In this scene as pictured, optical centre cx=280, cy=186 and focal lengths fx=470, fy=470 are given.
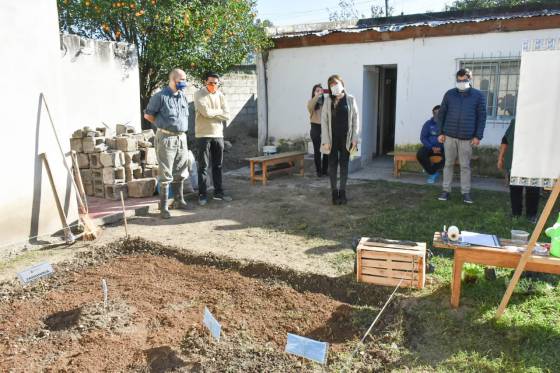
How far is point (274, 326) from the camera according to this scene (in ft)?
11.6

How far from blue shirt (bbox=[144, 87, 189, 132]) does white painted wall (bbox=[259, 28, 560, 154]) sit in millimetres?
4573

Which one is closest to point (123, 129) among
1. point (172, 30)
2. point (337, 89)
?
point (172, 30)

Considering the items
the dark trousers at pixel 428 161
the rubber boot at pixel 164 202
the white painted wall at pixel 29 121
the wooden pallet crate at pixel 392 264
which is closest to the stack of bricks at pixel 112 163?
the rubber boot at pixel 164 202

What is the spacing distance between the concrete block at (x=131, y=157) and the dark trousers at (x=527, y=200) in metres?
5.46

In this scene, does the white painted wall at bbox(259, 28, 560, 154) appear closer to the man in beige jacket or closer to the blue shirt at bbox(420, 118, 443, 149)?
the blue shirt at bbox(420, 118, 443, 149)

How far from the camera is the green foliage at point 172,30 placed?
9.14 meters

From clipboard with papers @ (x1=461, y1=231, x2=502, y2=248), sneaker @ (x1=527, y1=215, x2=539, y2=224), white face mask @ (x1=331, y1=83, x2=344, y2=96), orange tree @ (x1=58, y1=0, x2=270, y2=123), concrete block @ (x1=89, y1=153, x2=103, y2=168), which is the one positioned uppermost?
orange tree @ (x1=58, y1=0, x2=270, y2=123)

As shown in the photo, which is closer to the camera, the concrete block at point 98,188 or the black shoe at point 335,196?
the black shoe at point 335,196

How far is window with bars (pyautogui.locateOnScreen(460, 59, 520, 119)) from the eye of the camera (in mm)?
8445

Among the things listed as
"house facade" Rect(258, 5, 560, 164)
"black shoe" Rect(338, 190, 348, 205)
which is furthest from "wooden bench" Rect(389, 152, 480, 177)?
"black shoe" Rect(338, 190, 348, 205)

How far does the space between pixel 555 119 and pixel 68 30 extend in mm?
9392

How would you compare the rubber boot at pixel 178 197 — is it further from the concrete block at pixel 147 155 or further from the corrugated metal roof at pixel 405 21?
the corrugated metal roof at pixel 405 21

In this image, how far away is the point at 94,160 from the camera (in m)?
7.29

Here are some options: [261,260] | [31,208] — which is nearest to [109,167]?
[31,208]
